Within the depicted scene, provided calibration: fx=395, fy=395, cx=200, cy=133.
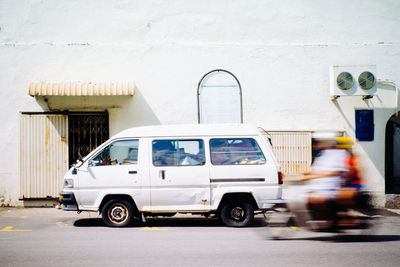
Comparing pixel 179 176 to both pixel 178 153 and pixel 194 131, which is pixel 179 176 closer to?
pixel 178 153

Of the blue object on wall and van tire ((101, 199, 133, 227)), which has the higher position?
the blue object on wall

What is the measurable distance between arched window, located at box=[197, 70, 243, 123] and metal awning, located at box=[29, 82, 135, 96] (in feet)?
6.86

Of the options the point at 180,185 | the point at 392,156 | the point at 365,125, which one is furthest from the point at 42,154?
the point at 392,156

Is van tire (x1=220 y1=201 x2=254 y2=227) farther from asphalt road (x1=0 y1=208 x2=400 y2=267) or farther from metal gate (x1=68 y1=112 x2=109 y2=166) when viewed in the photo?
metal gate (x1=68 y1=112 x2=109 y2=166)

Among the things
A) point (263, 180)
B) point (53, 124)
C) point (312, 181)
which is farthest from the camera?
point (53, 124)

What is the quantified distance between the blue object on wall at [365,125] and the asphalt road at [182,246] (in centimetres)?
316

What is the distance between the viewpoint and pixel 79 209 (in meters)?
8.14

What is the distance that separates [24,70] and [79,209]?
5.28 m

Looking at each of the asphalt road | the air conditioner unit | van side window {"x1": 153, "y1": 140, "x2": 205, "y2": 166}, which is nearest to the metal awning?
van side window {"x1": 153, "y1": 140, "x2": 205, "y2": 166}

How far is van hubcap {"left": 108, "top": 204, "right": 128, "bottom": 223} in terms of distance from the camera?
8180mm

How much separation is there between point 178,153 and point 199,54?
14.2 ft

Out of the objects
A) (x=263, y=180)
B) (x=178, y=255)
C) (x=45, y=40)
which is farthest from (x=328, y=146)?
(x=45, y=40)

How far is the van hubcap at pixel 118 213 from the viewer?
8.18 meters

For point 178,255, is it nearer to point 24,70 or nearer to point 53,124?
point 53,124
